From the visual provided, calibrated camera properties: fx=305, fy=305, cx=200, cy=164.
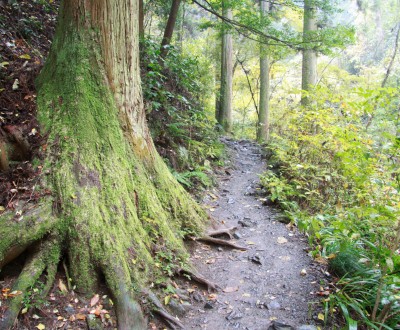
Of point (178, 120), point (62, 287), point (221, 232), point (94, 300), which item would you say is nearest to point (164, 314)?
point (94, 300)

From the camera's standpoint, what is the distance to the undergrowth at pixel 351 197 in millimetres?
3125

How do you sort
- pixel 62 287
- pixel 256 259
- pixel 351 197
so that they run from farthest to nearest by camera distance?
pixel 351 197, pixel 256 259, pixel 62 287

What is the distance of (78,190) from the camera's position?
11.2 feet

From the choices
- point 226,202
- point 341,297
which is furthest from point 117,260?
point 226,202

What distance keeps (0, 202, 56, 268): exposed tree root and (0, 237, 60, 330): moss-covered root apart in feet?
Result: 0.39

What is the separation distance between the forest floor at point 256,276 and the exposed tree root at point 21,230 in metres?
1.79

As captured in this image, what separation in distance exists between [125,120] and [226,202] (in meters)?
3.33

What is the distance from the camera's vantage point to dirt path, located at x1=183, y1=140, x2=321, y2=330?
3436 mm

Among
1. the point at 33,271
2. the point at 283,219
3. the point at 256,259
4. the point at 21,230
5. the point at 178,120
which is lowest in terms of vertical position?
the point at 256,259

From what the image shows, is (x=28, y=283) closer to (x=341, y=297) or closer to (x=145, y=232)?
(x=145, y=232)

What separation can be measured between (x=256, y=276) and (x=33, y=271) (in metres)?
2.77

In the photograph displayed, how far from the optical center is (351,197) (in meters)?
6.06

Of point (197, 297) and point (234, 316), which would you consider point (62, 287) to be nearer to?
point (197, 297)

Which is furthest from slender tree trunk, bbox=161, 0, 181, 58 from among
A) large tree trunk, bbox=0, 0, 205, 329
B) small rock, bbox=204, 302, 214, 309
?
small rock, bbox=204, 302, 214, 309
